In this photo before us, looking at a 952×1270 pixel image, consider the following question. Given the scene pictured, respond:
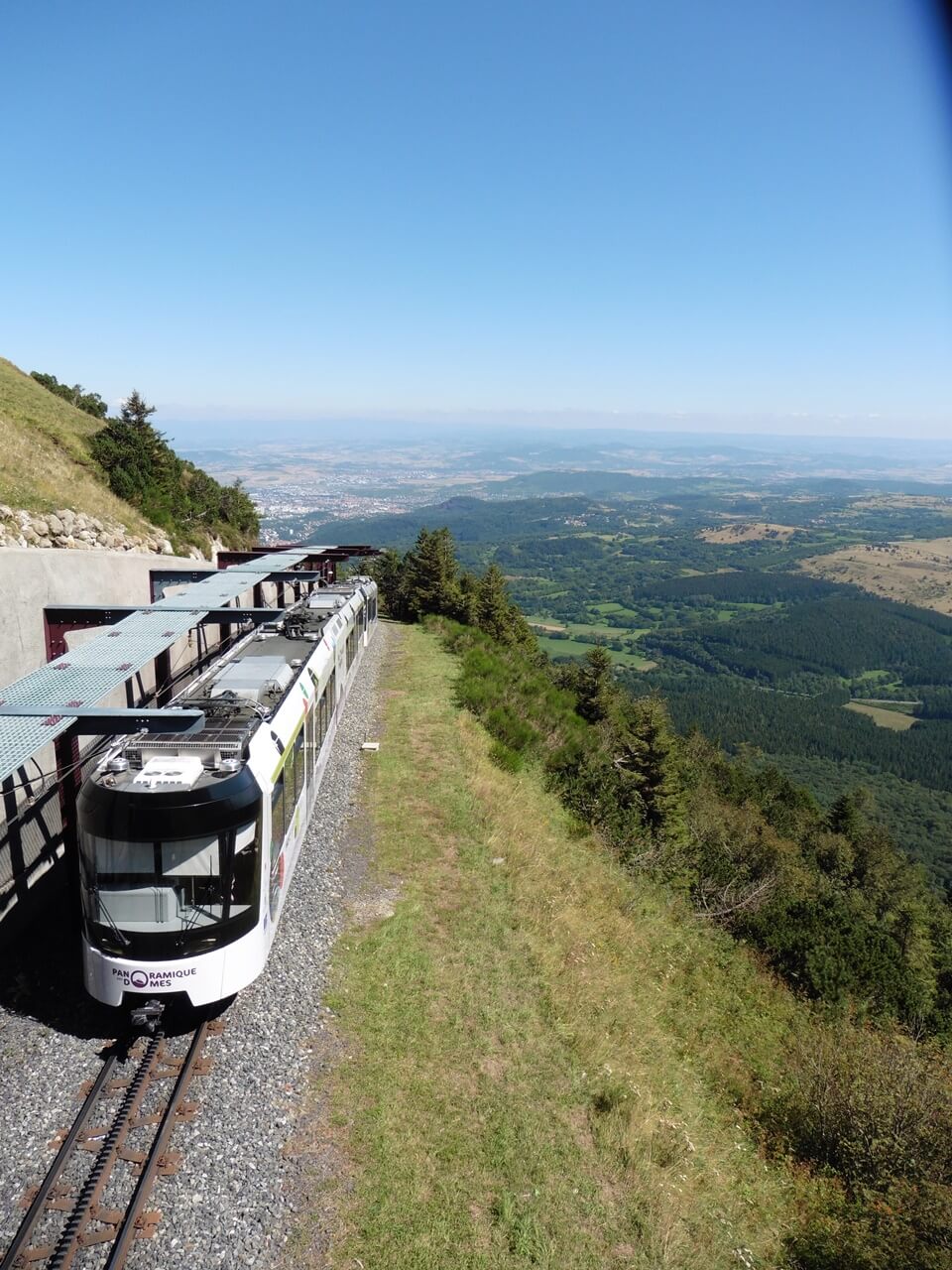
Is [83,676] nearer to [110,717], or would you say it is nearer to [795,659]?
[110,717]

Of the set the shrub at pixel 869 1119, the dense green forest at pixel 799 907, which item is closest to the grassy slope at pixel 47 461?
the dense green forest at pixel 799 907

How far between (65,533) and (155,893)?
18.1m

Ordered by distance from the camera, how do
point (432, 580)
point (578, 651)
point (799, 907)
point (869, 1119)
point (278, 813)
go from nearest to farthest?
point (278, 813), point (869, 1119), point (799, 907), point (432, 580), point (578, 651)

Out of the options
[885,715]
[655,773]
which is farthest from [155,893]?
[885,715]

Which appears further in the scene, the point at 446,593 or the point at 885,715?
the point at 885,715

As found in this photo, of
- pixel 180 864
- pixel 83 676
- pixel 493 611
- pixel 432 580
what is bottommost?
pixel 493 611

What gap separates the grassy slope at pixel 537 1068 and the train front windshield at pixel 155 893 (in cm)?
230

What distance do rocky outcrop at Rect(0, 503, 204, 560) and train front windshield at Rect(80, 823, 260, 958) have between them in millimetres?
12862

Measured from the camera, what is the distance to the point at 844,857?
36312mm

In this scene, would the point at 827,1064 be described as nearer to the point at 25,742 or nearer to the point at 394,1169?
the point at 394,1169

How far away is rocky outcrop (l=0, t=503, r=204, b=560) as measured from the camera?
62.3ft

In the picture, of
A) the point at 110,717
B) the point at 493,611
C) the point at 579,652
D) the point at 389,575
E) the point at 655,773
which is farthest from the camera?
the point at 579,652

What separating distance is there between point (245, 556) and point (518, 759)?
14.4m

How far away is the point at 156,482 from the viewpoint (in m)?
29.8
